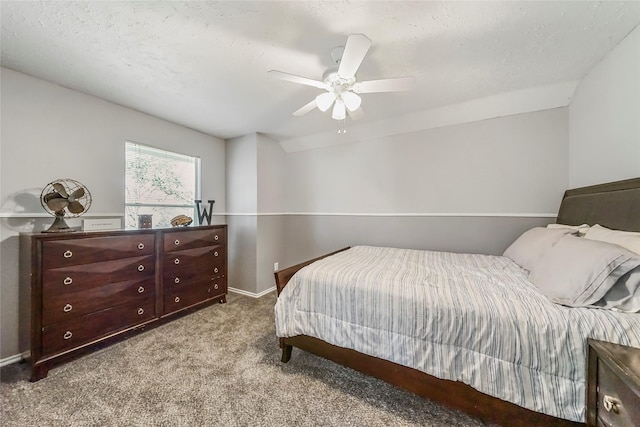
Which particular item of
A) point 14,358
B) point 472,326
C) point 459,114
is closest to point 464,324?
point 472,326

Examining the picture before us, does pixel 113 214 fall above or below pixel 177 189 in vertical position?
below

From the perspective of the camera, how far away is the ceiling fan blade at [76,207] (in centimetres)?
190

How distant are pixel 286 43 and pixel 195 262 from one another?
2.33m

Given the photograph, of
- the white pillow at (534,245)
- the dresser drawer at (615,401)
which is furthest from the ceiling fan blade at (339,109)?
the dresser drawer at (615,401)

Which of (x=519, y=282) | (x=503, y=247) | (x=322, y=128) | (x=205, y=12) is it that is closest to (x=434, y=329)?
(x=519, y=282)

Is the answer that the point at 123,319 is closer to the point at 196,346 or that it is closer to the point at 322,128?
the point at 196,346

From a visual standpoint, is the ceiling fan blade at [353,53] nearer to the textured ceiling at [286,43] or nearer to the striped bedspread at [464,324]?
the textured ceiling at [286,43]

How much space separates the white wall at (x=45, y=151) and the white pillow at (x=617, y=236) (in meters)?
3.98

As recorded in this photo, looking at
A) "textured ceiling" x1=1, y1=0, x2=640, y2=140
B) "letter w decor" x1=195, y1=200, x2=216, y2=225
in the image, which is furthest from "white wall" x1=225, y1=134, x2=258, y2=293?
"textured ceiling" x1=1, y1=0, x2=640, y2=140

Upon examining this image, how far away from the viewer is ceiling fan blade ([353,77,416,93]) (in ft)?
4.94

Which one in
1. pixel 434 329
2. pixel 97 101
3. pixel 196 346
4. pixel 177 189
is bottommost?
pixel 196 346

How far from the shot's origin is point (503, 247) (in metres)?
2.47

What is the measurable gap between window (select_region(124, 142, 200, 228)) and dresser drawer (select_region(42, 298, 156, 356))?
972 millimetres

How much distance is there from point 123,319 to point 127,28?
2.22 meters
